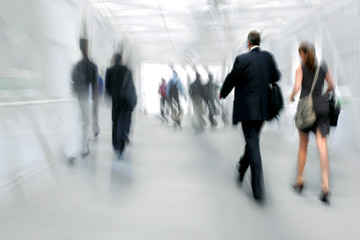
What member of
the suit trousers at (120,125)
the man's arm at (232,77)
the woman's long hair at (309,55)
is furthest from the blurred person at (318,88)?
the suit trousers at (120,125)

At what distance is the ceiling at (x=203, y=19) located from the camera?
11.8 meters

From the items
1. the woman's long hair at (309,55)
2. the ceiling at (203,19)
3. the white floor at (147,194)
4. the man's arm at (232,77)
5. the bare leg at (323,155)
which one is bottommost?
the white floor at (147,194)

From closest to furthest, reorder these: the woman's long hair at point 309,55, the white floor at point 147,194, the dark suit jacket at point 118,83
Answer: the white floor at point 147,194, the woman's long hair at point 309,55, the dark suit jacket at point 118,83

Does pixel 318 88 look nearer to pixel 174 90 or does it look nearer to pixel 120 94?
pixel 120 94

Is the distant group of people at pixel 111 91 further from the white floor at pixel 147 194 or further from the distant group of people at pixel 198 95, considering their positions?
the distant group of people at pixel 198 95

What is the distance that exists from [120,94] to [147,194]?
7.89ft

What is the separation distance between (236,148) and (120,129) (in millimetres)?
2887

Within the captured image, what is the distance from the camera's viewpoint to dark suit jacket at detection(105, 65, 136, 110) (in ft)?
20.0

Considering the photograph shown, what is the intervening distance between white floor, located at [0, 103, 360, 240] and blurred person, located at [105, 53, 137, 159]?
1.72 ft

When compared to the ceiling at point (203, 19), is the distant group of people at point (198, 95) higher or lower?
lower

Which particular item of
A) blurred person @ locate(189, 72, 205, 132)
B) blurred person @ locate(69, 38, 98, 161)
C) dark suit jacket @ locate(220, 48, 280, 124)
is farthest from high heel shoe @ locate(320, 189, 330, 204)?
blurred person @ locate(189, 72, 205, 132)

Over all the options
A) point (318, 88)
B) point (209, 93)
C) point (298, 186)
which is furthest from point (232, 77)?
point (209, 93)

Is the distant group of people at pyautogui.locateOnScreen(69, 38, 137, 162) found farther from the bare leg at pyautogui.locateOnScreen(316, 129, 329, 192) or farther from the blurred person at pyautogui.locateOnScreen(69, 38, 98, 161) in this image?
the bare leg at pyautogui.locateOnScreen(316, 129, 329, 192)

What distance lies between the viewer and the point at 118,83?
20.0 feet
